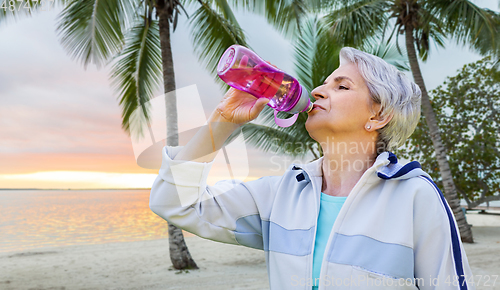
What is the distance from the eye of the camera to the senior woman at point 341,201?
1.20m

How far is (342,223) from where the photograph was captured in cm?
129

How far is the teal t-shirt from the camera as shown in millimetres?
1294

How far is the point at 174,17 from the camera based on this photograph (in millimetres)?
7680

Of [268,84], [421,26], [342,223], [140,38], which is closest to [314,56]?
[421,26]

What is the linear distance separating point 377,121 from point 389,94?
0.12m

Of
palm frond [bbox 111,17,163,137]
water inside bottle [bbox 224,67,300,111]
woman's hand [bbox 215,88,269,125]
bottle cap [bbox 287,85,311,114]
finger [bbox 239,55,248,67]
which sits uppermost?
palm frond [bbox 111,17,163,137]

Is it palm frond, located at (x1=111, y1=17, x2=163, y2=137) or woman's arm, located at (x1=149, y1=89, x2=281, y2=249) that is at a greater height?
palm frond, located at (x1=111, y1=17, x2=163, y2=137)

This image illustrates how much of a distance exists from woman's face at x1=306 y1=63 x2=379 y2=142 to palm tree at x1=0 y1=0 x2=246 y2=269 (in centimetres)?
475

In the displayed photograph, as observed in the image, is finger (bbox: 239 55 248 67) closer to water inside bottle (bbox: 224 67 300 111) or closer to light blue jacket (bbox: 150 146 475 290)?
water inside bottle (bbox: 224 67 300 111)

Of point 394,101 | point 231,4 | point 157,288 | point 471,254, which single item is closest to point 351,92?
point 394,101

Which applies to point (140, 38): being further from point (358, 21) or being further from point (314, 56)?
point (358, 21)

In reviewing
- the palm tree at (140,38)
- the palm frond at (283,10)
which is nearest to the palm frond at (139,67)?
the palm tree at (140,38)

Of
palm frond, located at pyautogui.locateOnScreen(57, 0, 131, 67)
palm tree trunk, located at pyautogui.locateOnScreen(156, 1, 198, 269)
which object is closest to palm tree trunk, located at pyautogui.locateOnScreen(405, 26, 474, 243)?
palm tree trunk, located at pyautogui.locateOnScreen(156, 1, 198, 269)

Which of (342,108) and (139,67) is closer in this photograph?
(342,108)
